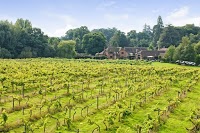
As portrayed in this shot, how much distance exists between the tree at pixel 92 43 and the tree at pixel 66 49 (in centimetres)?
1711

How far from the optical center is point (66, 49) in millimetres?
85875

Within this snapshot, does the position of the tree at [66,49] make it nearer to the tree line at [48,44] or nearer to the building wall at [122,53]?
the tree line at [48,44]

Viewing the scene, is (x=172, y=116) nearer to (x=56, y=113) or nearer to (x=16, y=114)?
(x=56, y=113)

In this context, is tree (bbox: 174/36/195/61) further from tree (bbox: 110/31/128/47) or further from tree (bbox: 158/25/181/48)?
tree (bbox: 110/31/128/47)

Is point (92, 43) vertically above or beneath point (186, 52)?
above

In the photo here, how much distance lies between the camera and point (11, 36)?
7938 cm

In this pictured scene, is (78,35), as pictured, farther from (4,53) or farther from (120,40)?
(4,53)

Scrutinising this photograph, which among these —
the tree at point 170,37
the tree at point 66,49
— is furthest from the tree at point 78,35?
the tree at point 170,37

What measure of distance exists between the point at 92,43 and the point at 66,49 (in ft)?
63.9

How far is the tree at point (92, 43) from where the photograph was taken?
103 m

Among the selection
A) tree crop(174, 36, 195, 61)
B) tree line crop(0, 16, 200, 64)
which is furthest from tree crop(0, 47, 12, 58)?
tree crop(174, 36, 195, 61)

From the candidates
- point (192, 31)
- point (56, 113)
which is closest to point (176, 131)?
point (56, 113)

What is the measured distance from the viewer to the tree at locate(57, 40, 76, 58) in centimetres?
8581

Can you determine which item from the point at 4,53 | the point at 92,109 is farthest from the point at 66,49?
the point at 92,109
